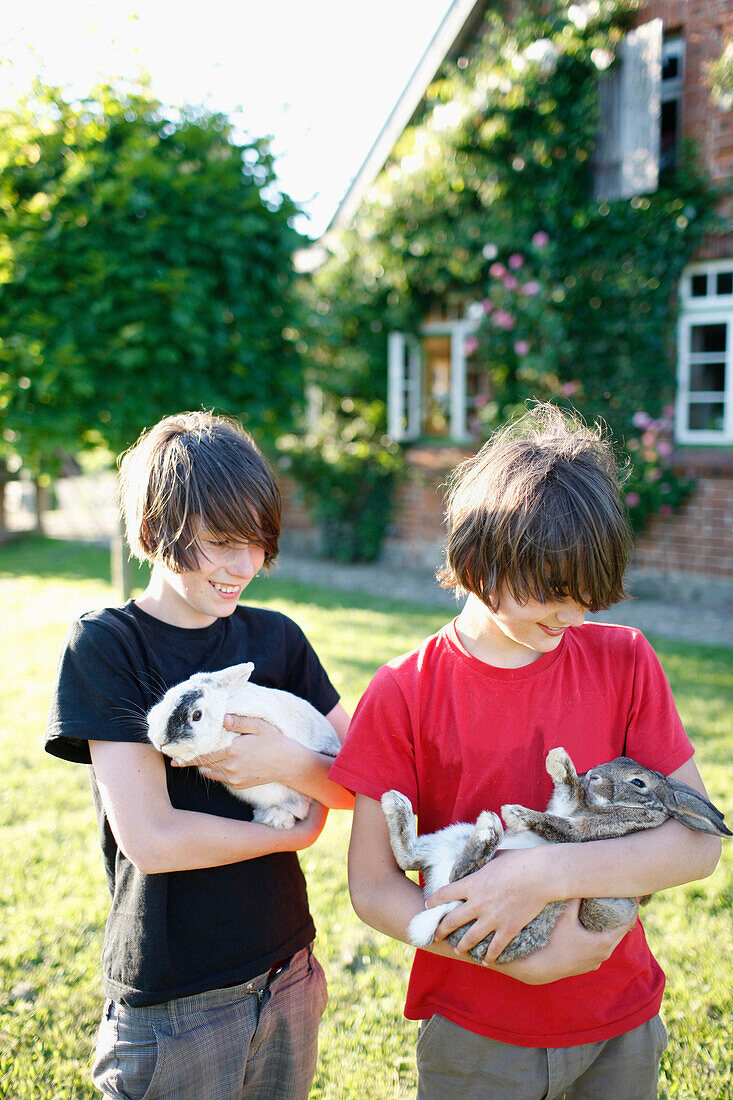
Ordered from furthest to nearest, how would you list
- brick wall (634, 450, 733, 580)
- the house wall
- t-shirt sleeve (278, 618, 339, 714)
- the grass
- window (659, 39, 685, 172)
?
window (659, 39, 685, 172) → brick wall (634, 450, 733, 580) → the house wall → the grass → t-shirt sleeve (278, 618, 339, 714)

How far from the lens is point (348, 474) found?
11055 millimetres

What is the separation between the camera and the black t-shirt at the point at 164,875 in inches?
60.1

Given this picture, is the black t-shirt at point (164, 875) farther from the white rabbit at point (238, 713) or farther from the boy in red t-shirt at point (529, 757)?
the boy in red t-shirt at point (529, 757)

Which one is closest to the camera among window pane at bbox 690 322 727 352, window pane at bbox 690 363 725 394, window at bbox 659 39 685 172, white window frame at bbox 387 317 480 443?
window at bbox 659 39 685 172

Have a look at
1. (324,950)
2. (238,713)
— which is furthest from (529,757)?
A: (324,950)

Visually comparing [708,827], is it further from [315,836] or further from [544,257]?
[544,257]

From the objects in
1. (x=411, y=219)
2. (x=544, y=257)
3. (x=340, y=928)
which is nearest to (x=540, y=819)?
(x=340, y=928)

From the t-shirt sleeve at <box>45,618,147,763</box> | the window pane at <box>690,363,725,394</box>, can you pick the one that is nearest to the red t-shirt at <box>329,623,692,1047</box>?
the t-shirt sleeve at <box>45,618,147,763</box>

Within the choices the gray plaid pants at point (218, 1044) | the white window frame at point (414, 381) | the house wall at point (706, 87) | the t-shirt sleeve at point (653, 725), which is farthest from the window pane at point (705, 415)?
the gray plaid pants at point (218, 1044)

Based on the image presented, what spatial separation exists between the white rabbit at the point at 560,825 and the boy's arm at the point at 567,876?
0.03 m

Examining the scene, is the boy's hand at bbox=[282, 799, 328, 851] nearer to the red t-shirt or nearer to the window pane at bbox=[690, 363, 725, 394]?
the red t-shirt

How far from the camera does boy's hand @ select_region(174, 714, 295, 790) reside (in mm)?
1622

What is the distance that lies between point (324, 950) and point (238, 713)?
1.93m

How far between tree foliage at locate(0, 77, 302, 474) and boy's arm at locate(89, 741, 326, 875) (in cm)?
315
